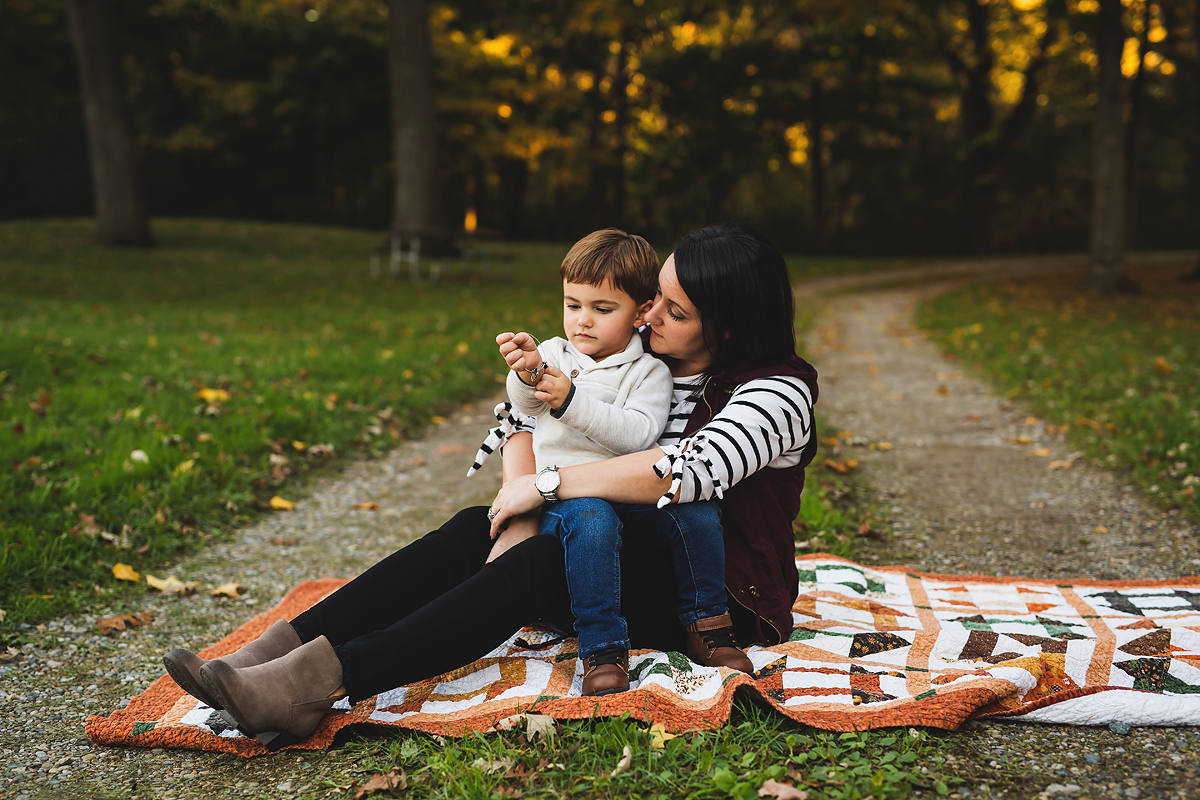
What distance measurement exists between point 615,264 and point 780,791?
147 cm

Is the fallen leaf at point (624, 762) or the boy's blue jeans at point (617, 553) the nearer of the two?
the fallen leaf at point (624, 762)

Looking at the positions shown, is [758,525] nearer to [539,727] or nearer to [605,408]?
[605,408]

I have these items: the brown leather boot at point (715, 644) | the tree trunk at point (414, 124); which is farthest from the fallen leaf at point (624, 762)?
the tree trunk at point (414, 124)

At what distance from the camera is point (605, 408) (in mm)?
2518

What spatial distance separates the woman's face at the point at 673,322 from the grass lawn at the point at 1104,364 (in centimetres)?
315

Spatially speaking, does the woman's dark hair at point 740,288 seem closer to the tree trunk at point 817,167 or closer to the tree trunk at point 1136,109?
the tree trunk at point 1136,109

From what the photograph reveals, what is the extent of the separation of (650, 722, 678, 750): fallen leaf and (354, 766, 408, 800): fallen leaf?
611 mm

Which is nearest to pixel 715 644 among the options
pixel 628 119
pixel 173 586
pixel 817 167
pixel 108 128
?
pixel 173 586

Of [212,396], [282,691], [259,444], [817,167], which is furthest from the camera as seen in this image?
[817,167]

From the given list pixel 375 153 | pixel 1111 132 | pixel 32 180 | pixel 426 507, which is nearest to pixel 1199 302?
pixel 1111 132

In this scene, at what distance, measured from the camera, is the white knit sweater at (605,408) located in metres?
2.52

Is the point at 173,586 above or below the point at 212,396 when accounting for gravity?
below

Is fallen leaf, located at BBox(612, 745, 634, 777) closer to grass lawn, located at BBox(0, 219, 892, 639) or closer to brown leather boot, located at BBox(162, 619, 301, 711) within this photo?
brown leather boot, located at BBox(162, 619, 301, 711)

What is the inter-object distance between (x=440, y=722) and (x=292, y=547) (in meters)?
2.14
